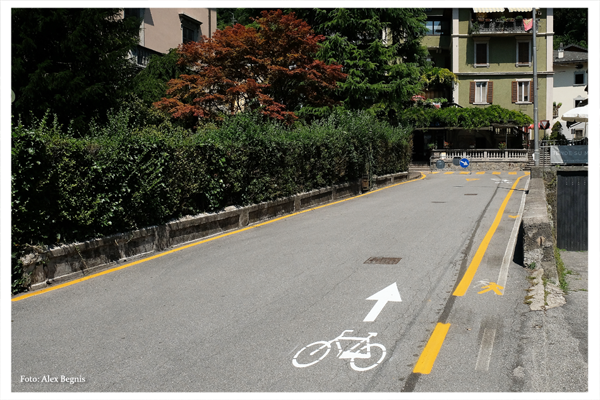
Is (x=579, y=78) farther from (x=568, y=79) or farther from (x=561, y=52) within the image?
(x=561, y=52)

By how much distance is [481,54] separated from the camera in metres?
52.1

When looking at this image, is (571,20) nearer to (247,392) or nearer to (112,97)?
(112,97)

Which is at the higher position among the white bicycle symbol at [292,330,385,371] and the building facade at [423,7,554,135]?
the building facade at [423,7,554,135]

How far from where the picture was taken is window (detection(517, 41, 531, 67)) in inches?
2036

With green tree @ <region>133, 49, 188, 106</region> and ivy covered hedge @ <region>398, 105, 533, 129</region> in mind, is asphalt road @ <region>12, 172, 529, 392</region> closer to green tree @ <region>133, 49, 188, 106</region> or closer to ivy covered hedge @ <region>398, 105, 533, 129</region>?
green tree @ <region>133, 49, 188, 106</region>

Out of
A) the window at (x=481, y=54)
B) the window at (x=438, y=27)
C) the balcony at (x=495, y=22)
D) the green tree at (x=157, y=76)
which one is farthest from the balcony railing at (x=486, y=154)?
the green tree at (x=157, y=76)

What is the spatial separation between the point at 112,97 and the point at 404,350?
66.2 ft

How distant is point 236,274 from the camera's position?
28.8 feet

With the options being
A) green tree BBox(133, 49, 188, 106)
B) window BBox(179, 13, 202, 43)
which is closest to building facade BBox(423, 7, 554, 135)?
window BBox(179, 13, 202, 43)

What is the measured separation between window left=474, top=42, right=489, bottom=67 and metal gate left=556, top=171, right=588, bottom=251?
1622 inches

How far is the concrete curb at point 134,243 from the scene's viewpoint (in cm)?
812

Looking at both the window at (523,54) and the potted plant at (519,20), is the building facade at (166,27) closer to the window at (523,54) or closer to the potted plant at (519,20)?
the potted plant at (519,20)

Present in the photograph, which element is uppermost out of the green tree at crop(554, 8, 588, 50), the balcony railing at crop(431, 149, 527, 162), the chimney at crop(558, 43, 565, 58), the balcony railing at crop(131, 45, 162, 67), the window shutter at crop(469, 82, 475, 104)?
the green tree at crop(554, 8, 588, 50)

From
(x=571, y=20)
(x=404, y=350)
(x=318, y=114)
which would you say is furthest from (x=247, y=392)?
(x=571, y=20)
